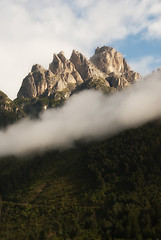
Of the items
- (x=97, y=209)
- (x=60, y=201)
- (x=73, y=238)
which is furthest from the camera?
(x=60, y=201)

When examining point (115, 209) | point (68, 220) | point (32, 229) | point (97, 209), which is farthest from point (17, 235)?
point (115, 209)

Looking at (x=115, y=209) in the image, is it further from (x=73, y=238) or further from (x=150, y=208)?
(x=73, y=238)

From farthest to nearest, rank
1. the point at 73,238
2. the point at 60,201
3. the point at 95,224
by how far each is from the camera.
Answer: the point at 60,201 → the point at 95,224 → the point at 73,238

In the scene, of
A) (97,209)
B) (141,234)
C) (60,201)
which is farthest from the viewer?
(60,201)

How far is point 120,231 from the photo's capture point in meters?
133

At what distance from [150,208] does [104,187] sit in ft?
193

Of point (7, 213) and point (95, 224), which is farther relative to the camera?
point (7, 213)

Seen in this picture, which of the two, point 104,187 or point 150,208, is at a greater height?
point 104,187

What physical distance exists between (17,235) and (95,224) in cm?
5741

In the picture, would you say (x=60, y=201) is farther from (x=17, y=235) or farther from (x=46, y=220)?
(x=17, y=235)

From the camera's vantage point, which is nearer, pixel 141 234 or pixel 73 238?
pixel 141 234

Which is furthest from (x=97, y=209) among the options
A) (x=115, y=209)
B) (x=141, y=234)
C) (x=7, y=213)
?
(x=7, y=213)

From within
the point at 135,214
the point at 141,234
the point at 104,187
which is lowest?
the point at 141,234

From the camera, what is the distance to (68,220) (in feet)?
541
